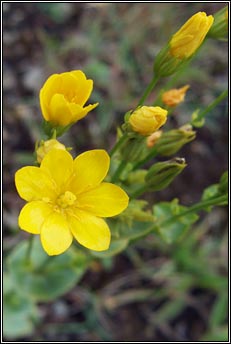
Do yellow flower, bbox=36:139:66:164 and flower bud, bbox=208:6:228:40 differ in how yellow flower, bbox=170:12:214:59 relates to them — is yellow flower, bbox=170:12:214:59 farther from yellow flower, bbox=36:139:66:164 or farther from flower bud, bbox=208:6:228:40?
yellow flower, bbox=36:139:66:164

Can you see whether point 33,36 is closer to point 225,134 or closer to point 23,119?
point 23,119

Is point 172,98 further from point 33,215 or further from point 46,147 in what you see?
point 33,215

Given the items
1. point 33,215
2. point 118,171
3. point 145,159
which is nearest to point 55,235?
point 33,215

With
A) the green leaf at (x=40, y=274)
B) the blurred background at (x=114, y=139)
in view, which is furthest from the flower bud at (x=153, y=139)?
the blurred background at (x=114, y=139)

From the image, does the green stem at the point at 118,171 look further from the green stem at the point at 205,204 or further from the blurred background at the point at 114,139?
the blurred background at the point at 114,139

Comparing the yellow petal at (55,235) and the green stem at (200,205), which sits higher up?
the yellow petal at (55,235)

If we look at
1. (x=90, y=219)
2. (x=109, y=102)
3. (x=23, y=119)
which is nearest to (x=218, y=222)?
(x=109, y=102)
